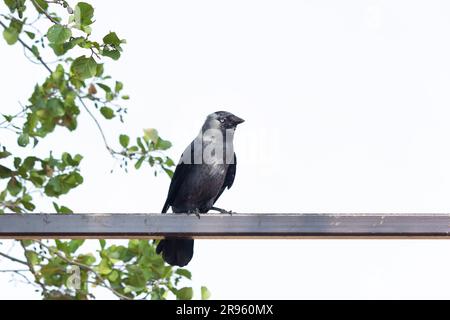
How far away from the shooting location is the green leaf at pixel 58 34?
11.4 feet

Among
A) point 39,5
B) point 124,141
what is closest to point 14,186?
point 124,141

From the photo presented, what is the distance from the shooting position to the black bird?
16.3 feet

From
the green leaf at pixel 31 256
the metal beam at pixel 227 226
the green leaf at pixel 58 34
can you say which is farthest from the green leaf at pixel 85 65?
the green leaf at pixel 31 256

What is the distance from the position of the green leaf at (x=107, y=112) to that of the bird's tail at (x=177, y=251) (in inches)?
51.9

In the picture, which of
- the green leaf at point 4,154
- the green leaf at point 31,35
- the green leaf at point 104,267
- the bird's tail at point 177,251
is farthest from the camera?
the green leaf at point 104,267

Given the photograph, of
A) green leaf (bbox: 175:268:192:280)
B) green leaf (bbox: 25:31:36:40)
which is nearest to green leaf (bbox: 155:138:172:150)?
green leaf (bbox: 175:268:192:280)

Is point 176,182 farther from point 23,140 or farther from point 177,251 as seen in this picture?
point 23,140

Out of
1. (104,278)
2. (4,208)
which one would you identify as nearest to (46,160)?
(4,208)

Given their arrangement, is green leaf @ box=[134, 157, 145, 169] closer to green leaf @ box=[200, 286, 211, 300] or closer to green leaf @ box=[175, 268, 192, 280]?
green leaf @ box=[175, 268, 192, 280]

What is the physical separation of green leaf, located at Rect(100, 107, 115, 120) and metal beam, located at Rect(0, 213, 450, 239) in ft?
9.11

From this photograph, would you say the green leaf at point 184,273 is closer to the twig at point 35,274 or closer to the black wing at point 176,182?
the black wing at point 176,182

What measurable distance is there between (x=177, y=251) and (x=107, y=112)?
1.43 m
